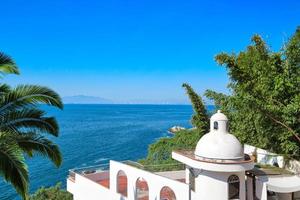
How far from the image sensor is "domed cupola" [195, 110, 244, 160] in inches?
545

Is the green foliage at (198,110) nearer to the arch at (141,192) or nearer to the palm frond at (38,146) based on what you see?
the arch at (141,192)

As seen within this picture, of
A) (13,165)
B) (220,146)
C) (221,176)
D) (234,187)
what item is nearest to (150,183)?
(221,176)

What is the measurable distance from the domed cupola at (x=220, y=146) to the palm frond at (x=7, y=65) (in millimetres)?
7809

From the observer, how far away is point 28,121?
39.3ft

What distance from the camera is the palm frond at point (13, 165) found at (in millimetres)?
9820

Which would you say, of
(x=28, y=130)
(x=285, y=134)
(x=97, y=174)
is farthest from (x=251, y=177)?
(x=97, y=174)

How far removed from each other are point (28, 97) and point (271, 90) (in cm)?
1104

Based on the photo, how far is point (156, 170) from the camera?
19.9m

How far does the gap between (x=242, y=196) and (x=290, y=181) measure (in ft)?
7.92

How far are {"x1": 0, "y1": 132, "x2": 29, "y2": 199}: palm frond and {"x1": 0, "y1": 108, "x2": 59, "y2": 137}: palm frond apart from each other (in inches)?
55.0

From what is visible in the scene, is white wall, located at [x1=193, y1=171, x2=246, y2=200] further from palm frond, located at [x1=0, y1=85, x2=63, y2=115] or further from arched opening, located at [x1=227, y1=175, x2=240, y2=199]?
palm frond, located at [x1=0, y1=85, x2=63, y2=115]

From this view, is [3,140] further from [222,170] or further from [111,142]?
[111,142]

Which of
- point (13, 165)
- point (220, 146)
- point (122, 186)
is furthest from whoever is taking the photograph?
point (122, 186)

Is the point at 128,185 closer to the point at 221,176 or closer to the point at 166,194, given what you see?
the point at 166,194
